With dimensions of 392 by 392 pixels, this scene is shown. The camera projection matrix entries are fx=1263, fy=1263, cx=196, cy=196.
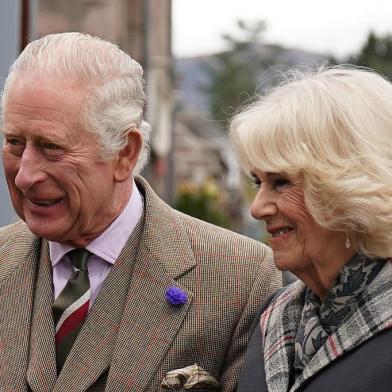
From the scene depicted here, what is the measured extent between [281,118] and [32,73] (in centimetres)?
83

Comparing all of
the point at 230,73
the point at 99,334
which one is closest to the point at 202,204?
the point at 99,334

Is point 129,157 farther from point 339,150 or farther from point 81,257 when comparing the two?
point 339,150

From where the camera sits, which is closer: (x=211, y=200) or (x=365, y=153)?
(x=365, y=153)

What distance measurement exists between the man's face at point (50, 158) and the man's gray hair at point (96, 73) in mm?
34

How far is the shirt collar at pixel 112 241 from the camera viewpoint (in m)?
4.07

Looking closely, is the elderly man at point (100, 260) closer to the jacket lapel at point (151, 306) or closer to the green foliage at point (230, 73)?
the jacket lapel at point (151, 306)

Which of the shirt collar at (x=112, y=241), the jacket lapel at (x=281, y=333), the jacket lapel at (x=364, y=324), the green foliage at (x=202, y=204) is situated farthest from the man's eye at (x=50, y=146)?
the green foliage at (x=202, y=204)

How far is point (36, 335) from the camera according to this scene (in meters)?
3.99

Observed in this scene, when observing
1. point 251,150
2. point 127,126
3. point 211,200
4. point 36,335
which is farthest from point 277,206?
point 211,200

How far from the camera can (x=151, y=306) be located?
403cm

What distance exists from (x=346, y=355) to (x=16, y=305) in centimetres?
119

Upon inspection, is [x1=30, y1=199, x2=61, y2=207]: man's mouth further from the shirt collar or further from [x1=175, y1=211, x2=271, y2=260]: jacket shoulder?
[x1=175, y1=211, x2=271, y2=260]: jacket shoulder

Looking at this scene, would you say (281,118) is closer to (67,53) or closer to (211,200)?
(67,53)

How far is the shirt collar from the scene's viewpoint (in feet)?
13.4
